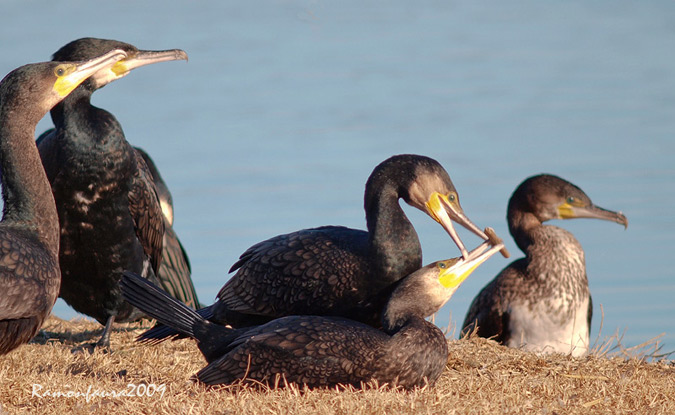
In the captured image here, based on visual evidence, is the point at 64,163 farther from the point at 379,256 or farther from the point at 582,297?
the point at 582,297

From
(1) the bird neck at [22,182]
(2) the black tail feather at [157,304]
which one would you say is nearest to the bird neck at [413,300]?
(2) the black tail feather at [157,304]

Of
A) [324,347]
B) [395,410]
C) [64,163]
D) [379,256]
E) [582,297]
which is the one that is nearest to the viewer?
[395,410]

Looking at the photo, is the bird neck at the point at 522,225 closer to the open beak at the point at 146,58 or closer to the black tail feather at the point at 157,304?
the open beak at the point at 146,58

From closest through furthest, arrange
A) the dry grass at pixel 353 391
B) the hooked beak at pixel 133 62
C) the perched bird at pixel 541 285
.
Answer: the dry grass at pixel 353 391 → the hooked beak at pixel 133 62 → the perched bird at pixel 541 285

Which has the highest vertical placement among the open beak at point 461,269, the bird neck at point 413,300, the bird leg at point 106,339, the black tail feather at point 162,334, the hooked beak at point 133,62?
the hooked beak at point 133,62

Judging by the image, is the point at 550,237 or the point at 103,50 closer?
the point at 103,50

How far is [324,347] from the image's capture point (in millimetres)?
4375

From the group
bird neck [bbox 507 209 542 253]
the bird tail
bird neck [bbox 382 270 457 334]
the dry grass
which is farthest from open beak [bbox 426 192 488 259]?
bird neck [bbox 507 209 542 253]

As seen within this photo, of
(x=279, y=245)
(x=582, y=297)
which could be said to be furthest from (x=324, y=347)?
(x=582, y=297)

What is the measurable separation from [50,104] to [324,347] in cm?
214

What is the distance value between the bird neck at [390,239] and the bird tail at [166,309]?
0.92 metres

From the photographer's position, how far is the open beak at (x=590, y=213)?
810 centimetres

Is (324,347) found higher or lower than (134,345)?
higher

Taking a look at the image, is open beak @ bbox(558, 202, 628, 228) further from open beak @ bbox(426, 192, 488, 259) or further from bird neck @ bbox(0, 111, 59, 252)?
bird neck @ bbox(0, 111, 59, 252)
